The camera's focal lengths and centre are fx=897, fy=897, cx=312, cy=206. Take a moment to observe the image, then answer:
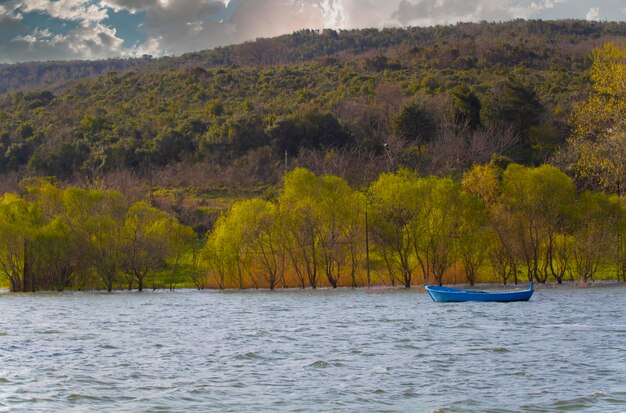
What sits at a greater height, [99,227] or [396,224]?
[99,227]

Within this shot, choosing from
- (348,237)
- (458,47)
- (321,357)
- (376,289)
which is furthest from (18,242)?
(458,47)

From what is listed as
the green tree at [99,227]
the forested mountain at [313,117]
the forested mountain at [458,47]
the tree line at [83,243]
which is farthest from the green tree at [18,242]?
the forested mountain at [458,47]

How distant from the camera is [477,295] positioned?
150ft

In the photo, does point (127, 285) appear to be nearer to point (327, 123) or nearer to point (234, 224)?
point (234, 224)

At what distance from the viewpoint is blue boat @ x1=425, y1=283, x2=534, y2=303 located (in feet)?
149

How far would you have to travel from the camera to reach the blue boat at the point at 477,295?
45.3 m

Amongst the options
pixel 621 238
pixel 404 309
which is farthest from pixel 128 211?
pixel 621 238

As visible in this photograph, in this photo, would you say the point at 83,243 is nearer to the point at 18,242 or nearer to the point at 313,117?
the point at 18,242

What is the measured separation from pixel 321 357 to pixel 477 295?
2023 cm

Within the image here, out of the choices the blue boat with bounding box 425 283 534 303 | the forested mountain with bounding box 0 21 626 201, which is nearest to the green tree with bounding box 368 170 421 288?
the blue boat with bounding box 425 283 534 303

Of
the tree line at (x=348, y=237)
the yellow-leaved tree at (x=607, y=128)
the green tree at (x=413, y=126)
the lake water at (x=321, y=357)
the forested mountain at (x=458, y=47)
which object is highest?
the forested mountain at (x=458, y=47)

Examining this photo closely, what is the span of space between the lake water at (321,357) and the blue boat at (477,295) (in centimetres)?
97

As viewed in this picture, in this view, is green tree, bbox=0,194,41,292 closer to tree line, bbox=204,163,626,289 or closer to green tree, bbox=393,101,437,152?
tree line, bbox=204,163,626,289

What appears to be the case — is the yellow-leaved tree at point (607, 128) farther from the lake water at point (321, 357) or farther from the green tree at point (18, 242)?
the green tree at point (18, 242)
